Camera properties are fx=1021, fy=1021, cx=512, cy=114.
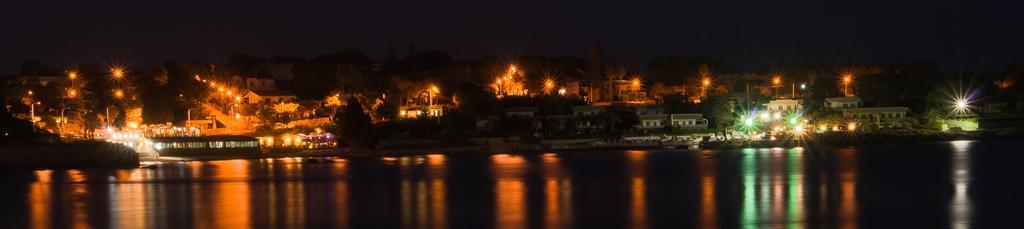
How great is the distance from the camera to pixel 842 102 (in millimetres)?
30422

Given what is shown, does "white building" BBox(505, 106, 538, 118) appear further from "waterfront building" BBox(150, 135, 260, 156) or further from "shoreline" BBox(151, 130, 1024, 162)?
"waterfront building" BBox(150, 135, 260, 156)

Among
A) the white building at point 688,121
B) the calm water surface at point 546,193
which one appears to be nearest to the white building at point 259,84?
the calm water surface at point 546,193

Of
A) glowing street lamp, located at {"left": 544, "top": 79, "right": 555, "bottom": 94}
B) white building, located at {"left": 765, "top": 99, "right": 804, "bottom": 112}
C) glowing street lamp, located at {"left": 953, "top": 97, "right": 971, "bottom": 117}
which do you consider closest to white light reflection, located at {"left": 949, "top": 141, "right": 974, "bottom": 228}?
glowing street lamp, located at {"left": 953, "top": 97, "right": 971, "bottom": 117}

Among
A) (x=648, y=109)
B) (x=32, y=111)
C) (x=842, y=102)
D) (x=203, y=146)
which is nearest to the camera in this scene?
(x=203, y=146)

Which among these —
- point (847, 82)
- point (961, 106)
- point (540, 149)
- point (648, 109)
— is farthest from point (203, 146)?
point (961, 106)

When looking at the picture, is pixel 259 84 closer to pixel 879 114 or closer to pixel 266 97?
pixel 266 97

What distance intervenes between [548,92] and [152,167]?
1382 cm

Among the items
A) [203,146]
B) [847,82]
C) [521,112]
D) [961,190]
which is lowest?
[961,190]

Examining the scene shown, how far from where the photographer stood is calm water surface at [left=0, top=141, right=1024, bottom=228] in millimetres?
12461

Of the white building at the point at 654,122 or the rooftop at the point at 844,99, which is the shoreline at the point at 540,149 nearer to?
the white building at the point at 654,122

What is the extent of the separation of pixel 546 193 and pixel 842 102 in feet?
58.5

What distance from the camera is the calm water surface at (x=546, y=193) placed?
1246cm

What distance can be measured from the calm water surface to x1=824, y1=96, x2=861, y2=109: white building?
293 inches

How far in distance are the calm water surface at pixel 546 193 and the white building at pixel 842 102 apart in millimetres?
7436
